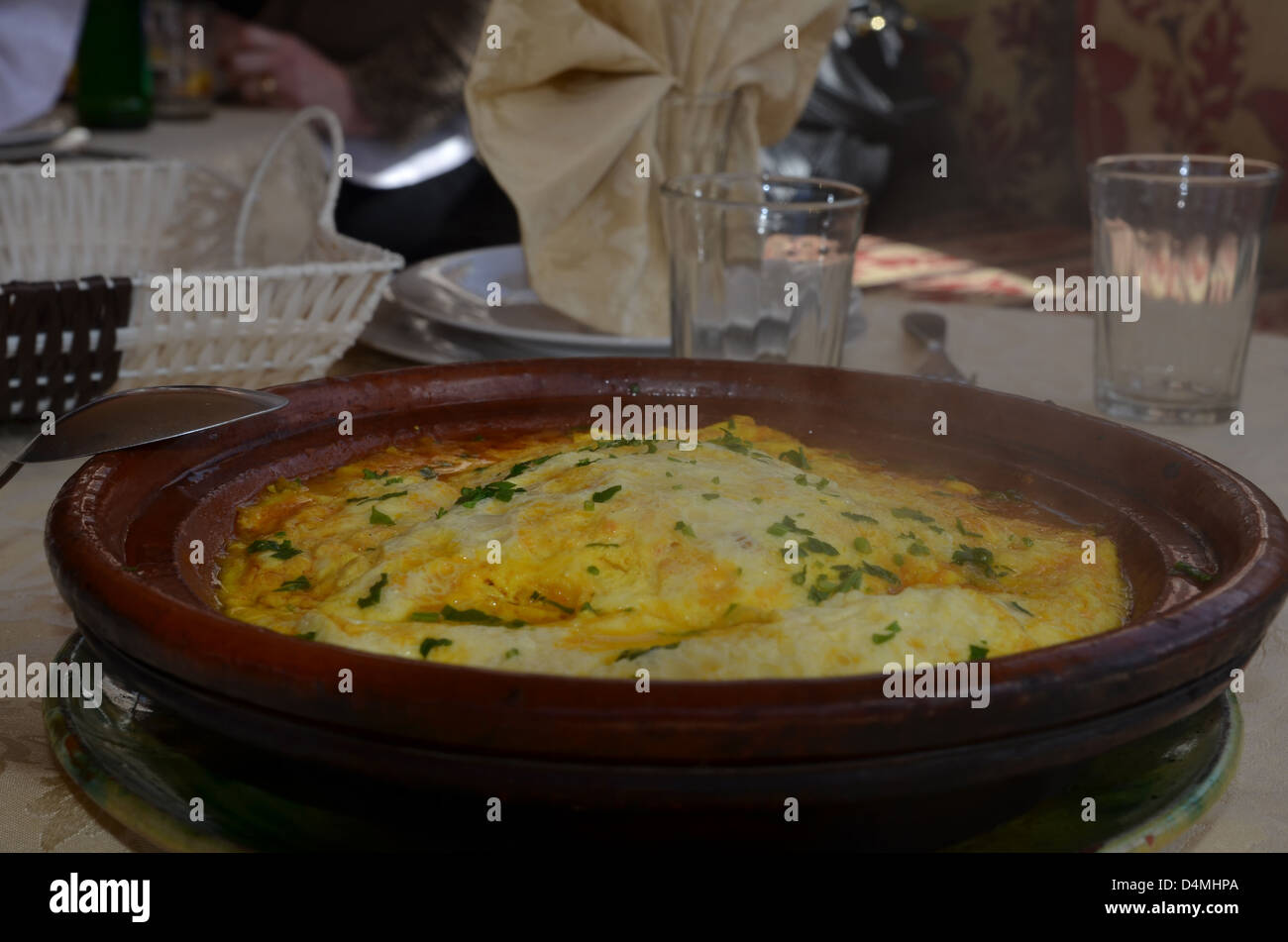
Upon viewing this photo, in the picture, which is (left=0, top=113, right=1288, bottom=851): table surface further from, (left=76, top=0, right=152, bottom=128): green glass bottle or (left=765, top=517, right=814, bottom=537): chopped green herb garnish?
(left=76, top=0, right=152, bottom=128): green glass bottle

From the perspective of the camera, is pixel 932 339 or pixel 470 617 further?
pixel 932 339

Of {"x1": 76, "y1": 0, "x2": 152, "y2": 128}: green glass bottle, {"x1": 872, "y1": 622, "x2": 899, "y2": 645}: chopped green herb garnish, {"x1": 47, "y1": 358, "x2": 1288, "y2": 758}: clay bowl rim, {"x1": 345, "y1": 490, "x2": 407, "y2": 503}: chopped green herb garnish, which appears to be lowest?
{"x1": 872, "y1": 622, "x2": 899, "y2": 645}: chopped green herb garnish

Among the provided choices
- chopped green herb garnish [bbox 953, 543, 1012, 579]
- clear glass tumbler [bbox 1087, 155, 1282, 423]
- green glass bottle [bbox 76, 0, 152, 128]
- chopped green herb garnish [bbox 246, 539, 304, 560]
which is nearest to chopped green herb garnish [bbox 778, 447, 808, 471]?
chopped green herb garnish [bbox 953, 543, 1012, 579]

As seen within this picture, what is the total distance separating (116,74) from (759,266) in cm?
254

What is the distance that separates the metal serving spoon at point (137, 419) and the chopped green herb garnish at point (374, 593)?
26 centimetres

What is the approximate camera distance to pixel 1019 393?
1840 mm

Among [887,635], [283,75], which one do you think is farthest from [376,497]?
[283,75]

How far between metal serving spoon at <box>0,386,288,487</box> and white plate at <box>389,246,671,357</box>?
0.68m

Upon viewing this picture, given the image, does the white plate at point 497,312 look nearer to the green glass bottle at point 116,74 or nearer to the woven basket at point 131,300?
the woven basket at point 131,300

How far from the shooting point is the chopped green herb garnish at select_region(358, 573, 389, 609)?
94 cm

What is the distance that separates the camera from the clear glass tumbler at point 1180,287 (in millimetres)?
1749

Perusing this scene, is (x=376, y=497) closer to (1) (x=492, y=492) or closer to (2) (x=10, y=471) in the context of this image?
(1) (x=492, y=492)

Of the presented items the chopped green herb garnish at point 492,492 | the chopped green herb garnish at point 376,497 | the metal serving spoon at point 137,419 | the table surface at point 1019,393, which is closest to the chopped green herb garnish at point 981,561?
the table surface at point 1019,393
